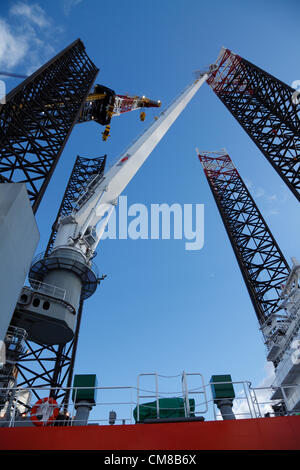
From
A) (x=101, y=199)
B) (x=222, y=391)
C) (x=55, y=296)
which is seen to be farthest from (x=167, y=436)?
(x=101, y=199)

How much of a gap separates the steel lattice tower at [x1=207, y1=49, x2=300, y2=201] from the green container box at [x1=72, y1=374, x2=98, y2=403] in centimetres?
1749

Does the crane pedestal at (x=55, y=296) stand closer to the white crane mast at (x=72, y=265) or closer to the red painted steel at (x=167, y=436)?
the white crane mast at (x=72, y=265)

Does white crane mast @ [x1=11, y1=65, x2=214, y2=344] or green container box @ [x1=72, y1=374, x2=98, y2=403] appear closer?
green container box @ [x1=72, y1=374, x2=98, y2=403]

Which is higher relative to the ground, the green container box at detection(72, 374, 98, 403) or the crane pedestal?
the crane pedestal

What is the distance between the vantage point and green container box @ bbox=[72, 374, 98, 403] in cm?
770

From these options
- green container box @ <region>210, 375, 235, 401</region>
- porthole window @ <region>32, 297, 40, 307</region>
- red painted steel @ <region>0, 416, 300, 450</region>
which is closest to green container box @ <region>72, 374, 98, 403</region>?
red painted steel @ <region>0, 416, 300, 450</region>

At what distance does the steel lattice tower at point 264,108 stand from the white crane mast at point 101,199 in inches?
320

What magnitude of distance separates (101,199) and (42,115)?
20.2 feet

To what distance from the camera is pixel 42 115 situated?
19.4 metres

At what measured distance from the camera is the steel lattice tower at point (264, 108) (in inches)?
909

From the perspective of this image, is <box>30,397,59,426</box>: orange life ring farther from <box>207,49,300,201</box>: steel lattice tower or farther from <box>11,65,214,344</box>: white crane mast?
<box>207,49,300,201</box>: steel lattice tower

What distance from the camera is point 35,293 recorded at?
1547cm

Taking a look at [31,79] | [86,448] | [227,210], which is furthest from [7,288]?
[227,210]

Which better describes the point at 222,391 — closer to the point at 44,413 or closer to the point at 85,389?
the point at 85,389
